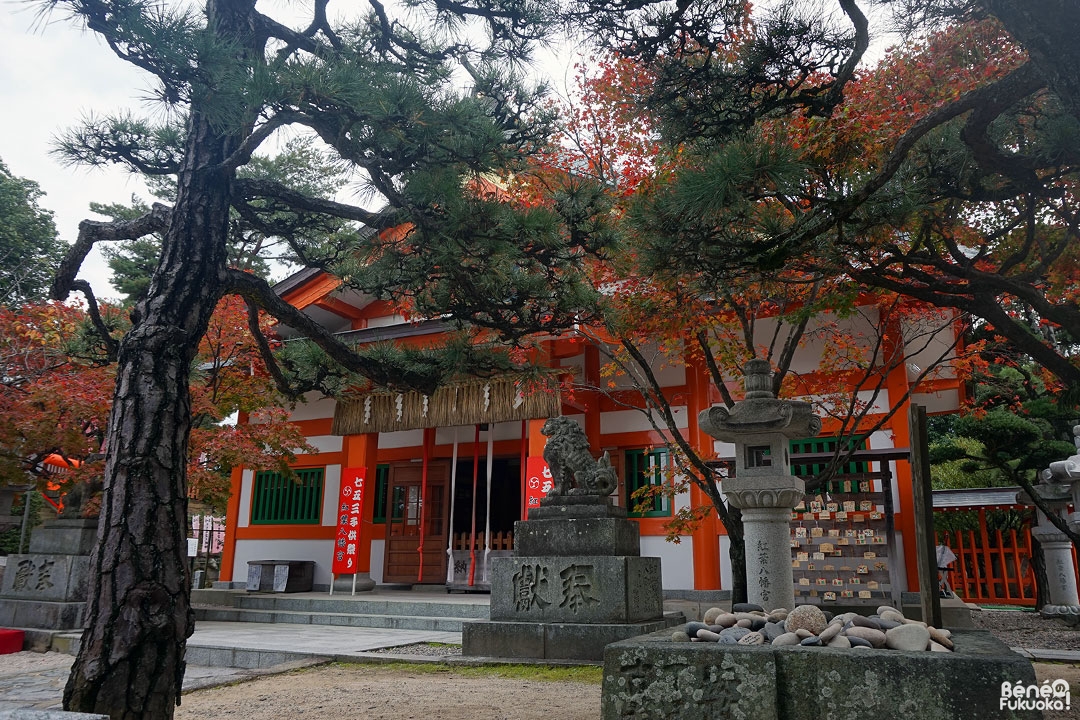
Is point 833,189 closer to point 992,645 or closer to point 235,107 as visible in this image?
point 992,645

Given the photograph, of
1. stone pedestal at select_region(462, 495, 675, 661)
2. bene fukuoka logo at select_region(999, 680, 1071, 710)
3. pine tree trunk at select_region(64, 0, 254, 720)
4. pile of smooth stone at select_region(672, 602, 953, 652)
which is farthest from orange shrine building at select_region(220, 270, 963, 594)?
bene fukuoka logo at select_region(999, 680, 1071, 710)

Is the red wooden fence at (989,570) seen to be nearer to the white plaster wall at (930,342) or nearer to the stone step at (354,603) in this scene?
the white plaster wall at (930,342)

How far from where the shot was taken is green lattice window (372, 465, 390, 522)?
14.5 m

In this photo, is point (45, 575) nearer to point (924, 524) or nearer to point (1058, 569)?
point (924, 524)

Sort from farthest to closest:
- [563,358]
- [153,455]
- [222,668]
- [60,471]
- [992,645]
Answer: [563,358] < [60,471] < [222,668] < [153,455] < [992,645]

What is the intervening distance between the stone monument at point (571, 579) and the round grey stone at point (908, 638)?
12.6ft

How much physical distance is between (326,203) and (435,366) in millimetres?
1554

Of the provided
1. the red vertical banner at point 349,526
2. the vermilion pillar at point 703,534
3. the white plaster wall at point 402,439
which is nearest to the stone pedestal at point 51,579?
the red vertical banner at point 349,526

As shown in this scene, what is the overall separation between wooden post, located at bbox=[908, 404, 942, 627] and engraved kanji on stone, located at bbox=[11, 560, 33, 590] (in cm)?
1102

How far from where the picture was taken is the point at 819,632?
3557 mm

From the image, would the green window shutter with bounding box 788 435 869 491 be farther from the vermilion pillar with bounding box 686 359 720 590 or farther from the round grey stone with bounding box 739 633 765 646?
the round grey stone with bounding box 739 633 765 646

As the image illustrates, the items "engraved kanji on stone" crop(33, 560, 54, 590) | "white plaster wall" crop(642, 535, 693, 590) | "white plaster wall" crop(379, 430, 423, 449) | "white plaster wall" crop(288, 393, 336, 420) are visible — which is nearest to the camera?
"engraved kanji on stone" crop(33, 560, 54, 590)

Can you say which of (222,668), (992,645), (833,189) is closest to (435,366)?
(833,189)

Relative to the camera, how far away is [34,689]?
6570 mm
